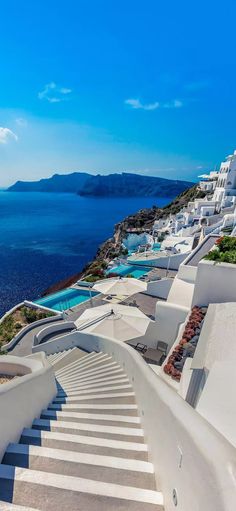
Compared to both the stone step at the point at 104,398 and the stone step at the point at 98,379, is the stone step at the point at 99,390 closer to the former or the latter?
the stone step at the point at 104,398

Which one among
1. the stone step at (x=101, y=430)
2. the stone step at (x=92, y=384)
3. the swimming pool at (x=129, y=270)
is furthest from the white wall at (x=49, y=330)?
the swimming pool at (x=129, y=270)

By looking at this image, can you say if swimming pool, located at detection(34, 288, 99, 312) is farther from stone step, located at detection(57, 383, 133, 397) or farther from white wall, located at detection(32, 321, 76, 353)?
stone step, located at detection(57, 383, 133, 397)

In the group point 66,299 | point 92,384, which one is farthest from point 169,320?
point 66,299

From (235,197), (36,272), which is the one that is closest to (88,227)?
(36,272)

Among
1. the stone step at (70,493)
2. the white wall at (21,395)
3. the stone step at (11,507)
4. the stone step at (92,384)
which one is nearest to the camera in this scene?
the stone step at (11,507)

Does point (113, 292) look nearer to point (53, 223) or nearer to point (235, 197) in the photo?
point (235, 197)

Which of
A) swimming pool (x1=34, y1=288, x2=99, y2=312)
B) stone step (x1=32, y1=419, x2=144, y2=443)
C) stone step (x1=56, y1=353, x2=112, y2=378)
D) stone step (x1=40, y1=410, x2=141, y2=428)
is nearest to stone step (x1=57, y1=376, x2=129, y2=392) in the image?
stone step (x1=56, y1=353, x2=112, y2=378)

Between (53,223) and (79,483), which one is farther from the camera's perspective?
(53,223)
